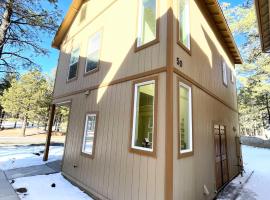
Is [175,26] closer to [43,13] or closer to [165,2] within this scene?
[165,2]

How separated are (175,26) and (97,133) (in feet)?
12.7

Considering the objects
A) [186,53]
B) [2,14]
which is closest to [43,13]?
[2,14]

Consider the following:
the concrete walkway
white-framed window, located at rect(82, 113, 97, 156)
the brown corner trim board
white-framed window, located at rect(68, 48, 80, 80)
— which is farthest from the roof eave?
the concrete walkway

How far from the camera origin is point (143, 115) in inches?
175

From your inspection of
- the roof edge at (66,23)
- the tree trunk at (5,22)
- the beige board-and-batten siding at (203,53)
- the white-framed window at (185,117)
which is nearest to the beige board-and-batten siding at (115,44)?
the beige board-and-batten siding at (203,53)

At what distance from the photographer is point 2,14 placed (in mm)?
8453

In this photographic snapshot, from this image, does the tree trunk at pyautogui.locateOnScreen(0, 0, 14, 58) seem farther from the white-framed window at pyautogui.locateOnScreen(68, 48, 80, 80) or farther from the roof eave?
the roof eave

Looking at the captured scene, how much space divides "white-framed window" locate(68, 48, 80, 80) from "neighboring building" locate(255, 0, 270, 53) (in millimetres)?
6991

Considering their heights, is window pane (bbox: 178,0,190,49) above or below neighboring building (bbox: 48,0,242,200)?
above

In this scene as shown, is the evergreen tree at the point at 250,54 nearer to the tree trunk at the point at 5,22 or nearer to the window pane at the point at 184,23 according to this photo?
the window pane at the point at 184,23

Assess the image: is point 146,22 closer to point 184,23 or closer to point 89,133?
point 184,23

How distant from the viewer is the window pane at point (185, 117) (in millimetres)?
4391

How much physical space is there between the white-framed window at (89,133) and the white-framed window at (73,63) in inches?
108

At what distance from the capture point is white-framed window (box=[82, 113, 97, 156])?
6.13 meters
